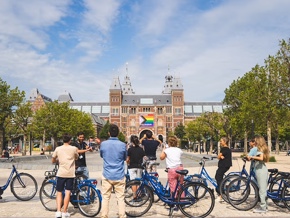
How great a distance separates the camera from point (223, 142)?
9430 mm

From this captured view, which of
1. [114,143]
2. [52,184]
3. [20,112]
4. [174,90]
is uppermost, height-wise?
[174,90]

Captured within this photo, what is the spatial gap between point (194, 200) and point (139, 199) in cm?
134

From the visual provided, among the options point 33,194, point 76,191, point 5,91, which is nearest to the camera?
point 76,191

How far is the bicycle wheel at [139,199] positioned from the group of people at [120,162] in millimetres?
603

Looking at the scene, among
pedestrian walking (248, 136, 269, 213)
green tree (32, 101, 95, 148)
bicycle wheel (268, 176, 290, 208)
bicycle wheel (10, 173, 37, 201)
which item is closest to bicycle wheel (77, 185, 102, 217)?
bicycle wheel (10, 173, 37, 201)

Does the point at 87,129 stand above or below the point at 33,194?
above

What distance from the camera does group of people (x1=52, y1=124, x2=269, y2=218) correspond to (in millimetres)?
6832

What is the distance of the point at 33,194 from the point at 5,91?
1027 inches

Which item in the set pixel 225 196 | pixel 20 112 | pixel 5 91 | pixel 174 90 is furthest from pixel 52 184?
pixel 174 90

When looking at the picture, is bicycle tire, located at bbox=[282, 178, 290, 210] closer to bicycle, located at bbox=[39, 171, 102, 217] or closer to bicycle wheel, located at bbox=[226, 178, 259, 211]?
bicycle wheel, located at bbox=[226, 178, 259, 211]

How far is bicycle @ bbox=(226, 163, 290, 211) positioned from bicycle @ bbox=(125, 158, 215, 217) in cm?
128

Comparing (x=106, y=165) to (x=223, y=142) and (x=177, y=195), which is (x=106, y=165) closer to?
(x=177, y=195)

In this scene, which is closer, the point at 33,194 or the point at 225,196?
the point at 225,196

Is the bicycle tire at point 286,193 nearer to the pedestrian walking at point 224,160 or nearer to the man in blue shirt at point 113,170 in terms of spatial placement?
the pedestrian walking at point 224,160
